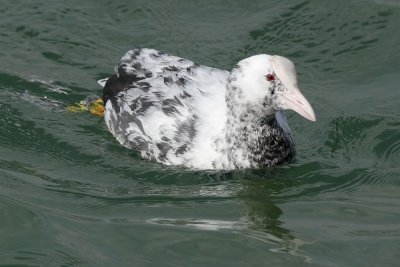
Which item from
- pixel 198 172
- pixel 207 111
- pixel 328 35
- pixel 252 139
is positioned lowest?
pixel 198 172

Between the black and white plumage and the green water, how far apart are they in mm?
179

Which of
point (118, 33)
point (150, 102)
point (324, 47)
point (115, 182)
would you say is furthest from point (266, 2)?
point (115, 182)

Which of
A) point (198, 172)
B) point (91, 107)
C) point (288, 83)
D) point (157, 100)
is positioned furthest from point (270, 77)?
point (91, 107)

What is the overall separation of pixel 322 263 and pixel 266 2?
5950 millimetres

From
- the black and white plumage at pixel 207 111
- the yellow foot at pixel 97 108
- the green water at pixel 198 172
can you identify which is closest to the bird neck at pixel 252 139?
the black and white plumage at pixel 207 111

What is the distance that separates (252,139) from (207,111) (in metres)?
0.58

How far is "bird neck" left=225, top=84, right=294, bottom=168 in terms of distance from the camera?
856 centimetres

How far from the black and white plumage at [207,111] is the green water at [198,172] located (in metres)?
0.18

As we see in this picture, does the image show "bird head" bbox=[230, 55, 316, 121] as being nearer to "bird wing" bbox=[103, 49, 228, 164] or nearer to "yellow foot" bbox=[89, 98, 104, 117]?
"bird wing" bbox=[103, 49, 228, 164]

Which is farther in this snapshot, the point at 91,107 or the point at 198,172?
the point at 91,107

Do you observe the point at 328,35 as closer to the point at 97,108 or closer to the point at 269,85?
the point at 97,108

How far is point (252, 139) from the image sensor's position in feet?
28.3

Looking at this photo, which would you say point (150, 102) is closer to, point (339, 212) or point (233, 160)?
point (233, 160)

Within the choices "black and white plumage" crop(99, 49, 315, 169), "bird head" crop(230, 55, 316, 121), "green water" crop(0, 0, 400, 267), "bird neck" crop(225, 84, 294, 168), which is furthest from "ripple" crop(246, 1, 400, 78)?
"bird head" crop(230, 55, 316, 121)
